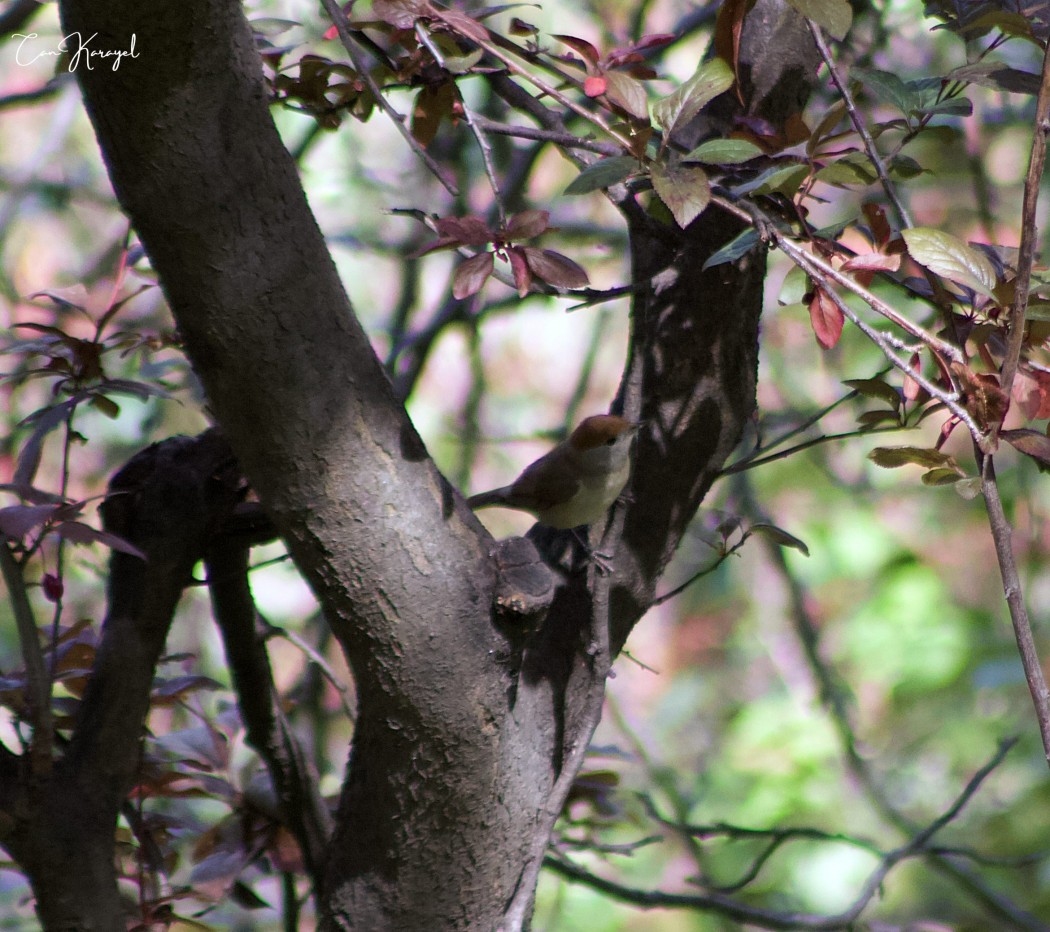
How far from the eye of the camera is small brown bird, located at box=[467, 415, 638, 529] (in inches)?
50.8

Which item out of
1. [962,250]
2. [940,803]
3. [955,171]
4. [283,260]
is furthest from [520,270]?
[940,803]

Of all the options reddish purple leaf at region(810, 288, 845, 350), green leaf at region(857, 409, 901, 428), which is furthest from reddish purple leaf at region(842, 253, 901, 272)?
green leaf at region(857, 409, 901, 428)

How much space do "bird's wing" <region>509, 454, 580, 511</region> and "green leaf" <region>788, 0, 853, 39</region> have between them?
2.09 ft

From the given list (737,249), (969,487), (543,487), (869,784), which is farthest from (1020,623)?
(869,784)

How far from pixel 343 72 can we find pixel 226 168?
0.38m

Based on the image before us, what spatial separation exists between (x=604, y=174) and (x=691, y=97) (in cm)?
11

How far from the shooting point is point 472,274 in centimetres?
93

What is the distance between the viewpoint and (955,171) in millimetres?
2816

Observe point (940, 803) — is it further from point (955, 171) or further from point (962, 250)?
point (962, 250)

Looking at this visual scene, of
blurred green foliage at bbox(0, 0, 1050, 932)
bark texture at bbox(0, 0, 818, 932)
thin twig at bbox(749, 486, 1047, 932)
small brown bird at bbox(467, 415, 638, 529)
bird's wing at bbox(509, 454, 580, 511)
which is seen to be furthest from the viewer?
blurred green foliage at bbox(0, 0, 1050, 932)

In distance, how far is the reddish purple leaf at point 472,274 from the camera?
0.92 meters

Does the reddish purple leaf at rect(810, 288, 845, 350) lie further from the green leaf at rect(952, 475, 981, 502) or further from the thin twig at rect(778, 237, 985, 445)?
the green leaf at rect(952, 475, 981, 502)

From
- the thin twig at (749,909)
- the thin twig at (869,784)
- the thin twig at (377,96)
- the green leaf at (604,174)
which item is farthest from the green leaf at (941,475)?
the thin twig at (869,784)

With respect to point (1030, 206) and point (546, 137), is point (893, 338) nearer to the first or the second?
point (1030, 206)
